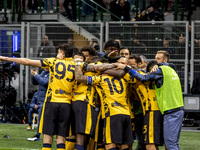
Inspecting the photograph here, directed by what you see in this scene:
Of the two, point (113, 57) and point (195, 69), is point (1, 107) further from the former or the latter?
point (113, 57)

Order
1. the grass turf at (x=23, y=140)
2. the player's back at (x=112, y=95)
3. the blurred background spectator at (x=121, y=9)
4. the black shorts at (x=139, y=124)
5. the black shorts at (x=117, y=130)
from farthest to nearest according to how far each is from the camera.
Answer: the blurred background spectator at (x=121, y=9) → the grass turf at (x=23, y=140) → the black shorts at (x=139, y=124) → the player's back at (x=112, y=95) → the black shorts at (x=117, y=130)

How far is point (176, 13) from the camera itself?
20172 mm

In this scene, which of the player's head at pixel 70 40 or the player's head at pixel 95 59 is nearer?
the player's head at pixel 95 59

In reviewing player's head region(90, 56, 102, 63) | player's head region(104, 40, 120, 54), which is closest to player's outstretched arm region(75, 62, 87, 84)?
player's head region(90, 56, 102, 63)

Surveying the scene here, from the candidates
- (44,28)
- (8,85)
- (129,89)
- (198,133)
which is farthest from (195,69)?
(129,89)

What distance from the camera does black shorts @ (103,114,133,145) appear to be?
803cm

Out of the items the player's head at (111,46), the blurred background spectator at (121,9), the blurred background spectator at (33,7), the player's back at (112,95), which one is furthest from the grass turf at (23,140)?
the blurred background spectator at (33,7)

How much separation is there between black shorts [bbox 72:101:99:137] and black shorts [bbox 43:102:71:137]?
15 cm

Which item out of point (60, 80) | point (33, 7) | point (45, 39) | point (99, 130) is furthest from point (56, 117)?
point (33, 7)

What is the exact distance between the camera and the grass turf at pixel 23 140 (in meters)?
11.4

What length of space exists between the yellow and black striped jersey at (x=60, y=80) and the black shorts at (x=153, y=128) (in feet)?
4.32

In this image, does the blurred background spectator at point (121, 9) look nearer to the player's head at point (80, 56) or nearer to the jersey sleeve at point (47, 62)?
the player's head at point (80, 56)

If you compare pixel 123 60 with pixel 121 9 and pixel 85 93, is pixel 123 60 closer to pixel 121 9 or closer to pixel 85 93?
pixel 85 93

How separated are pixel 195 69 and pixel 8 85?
6.15 metres
